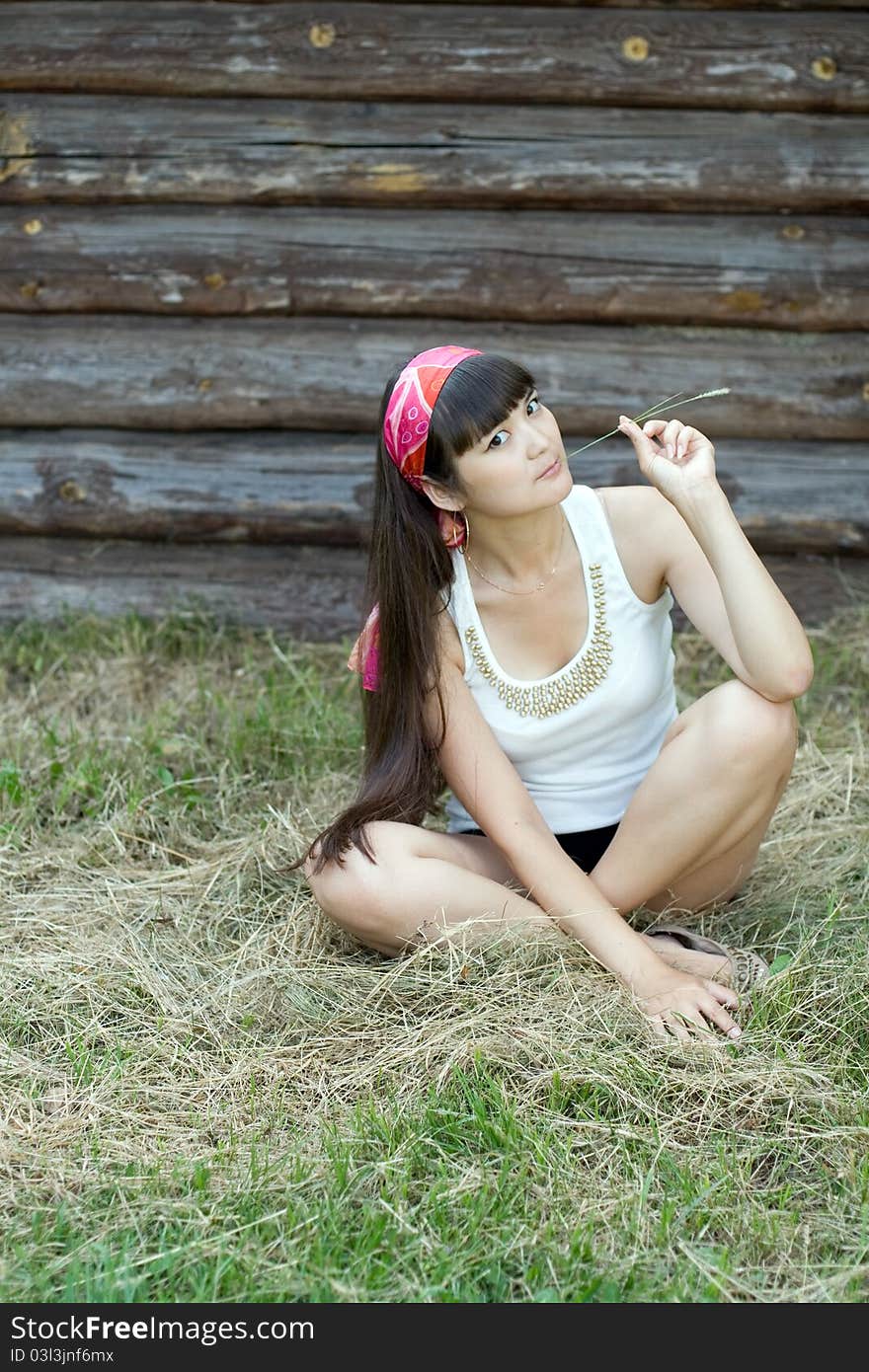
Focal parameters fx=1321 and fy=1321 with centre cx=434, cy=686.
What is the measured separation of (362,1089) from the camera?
2.17m

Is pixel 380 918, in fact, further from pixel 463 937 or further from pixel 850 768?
pixel 850 768

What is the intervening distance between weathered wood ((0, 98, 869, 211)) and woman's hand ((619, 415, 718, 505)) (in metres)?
1.73

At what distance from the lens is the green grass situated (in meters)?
1.78

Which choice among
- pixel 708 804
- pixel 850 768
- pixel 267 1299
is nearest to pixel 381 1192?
pixel 267 1299

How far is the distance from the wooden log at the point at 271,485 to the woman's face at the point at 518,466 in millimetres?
1714

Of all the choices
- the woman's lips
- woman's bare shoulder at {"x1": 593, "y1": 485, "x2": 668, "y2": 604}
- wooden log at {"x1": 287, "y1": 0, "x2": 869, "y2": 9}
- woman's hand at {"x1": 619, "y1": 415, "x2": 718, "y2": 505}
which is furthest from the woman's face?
wooden log at {"x1": 287, "y1": 0, "x2": 869, "y2": 9}

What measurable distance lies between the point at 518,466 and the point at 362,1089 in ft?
→ 3.55

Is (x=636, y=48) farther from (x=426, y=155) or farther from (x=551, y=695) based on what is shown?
(x=551, y=695)

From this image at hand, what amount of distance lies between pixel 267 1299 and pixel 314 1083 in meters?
0.49

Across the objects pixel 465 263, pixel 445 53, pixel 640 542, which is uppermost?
pixel 445 53

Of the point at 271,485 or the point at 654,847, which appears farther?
the point at 271,485

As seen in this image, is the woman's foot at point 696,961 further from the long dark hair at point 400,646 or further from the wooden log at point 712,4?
the wooden log at point 712,4

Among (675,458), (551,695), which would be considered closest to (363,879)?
(551,695)

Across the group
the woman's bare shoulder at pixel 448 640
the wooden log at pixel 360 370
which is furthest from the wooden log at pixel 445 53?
the woman's bare shoulder at pixel 448 640
